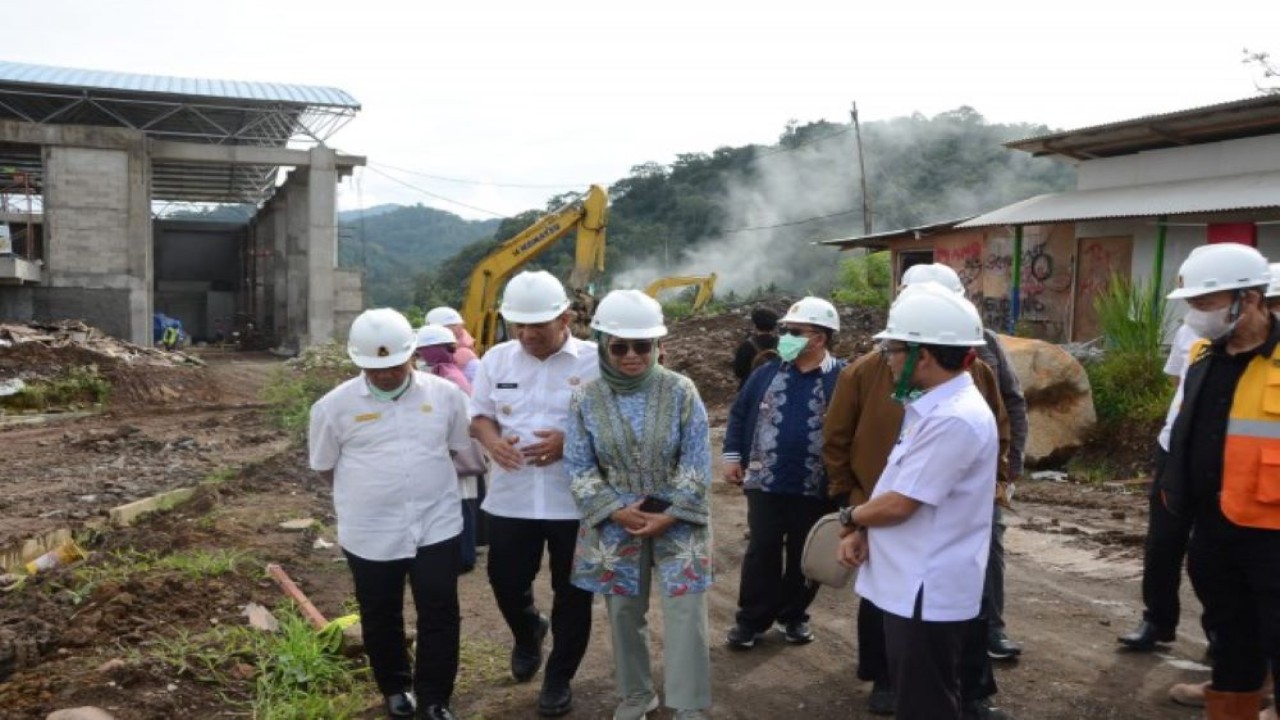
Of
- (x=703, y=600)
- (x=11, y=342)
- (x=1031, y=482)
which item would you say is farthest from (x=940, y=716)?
(x=11, y=342)

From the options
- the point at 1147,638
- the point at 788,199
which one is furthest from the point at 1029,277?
the point at 788,199

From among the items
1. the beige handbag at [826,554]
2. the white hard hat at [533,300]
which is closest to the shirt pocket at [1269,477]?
the beige handbag at [826,554]

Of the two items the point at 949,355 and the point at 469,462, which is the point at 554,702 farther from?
the point at 949,355

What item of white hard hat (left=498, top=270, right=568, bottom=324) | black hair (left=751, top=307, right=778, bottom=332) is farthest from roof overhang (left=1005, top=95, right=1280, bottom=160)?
white hard hat (left=498, top=270, right=568, bottom=324)

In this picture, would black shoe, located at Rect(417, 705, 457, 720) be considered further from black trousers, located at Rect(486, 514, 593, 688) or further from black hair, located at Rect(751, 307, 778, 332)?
black hair, located at Rect(751, 307, 778, 332)

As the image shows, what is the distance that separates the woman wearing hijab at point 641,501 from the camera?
12.5 feet

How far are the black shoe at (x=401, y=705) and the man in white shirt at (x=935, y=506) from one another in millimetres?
2109

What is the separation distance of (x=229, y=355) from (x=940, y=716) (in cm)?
3034

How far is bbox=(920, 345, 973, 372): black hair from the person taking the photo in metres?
3.00

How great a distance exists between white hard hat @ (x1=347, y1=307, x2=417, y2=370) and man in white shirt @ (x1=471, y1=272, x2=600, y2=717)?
1.52 feet

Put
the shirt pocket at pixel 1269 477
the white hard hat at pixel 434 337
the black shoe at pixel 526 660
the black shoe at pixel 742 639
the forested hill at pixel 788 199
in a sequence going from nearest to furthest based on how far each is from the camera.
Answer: the shirt pocket at pixel 1269 477, the black shoe at pixel 526 660, the black shoe at pixel 742 639, the white hard hat at pixel 434 337, the forested hill at pixel 788 199

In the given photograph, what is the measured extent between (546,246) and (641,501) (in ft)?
47.3

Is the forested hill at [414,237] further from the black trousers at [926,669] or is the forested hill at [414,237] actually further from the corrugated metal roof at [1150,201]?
the black trousers at [926,669]

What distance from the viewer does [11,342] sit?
56.5 feet
